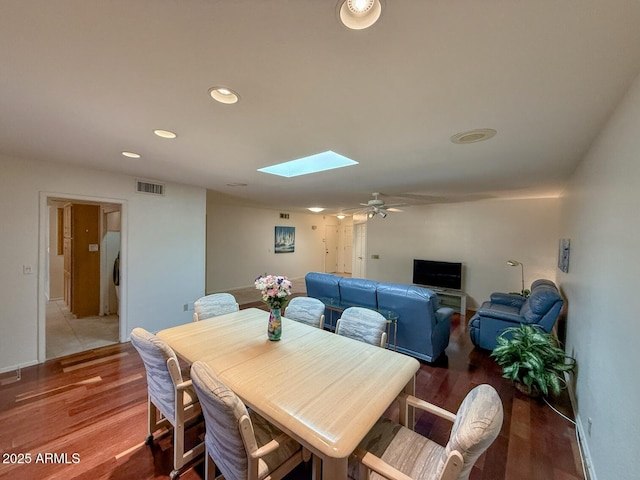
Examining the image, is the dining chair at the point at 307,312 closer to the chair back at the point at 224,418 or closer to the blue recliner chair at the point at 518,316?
the chair back at the point at 224,418

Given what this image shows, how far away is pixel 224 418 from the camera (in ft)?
3.71

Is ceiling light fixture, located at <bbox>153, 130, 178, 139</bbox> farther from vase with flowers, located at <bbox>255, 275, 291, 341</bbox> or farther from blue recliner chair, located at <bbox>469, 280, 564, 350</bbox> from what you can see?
blue recliner chair, located at <bbox>469, 280, 564, 350</bbox>

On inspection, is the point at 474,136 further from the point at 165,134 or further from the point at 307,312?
the point at 165,134

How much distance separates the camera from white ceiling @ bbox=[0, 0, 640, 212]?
943 millimetres

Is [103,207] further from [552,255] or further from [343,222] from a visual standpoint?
[552,255]

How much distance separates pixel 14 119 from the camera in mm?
1862

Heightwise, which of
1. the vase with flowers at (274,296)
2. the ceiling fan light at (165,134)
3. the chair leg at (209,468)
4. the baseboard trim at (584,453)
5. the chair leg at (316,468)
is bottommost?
the baseboard trim at (584,453)

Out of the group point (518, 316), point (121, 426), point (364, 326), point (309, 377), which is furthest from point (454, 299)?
point (121, 426)

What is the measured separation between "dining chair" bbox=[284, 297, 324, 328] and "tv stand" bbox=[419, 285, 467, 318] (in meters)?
3.68

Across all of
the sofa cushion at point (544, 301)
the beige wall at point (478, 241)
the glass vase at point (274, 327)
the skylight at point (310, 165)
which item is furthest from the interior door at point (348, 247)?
the glass vase at point (274, 327)

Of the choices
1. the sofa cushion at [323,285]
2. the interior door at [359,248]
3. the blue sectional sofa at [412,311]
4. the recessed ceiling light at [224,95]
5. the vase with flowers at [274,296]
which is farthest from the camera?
the interior door at [359,248]

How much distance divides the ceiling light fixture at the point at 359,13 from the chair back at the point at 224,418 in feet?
5.17

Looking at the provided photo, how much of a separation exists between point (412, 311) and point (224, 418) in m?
2.47

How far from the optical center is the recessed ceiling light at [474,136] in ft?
6.33
